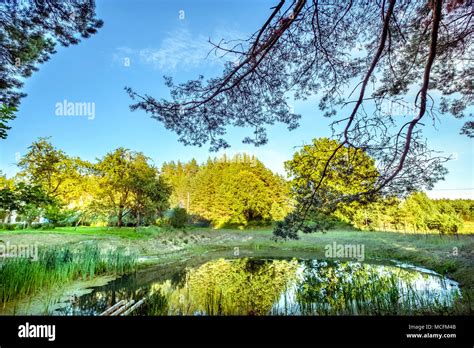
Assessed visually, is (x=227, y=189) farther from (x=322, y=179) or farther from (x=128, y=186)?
(x=322, y=179)

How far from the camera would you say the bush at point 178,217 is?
13.9 feet

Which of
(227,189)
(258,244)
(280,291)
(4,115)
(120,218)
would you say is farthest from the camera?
(258,244)

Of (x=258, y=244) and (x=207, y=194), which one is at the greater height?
(x=207, y=194)

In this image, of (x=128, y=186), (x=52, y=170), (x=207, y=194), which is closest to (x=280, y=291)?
(x=207, y=194)

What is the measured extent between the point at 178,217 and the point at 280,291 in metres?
2.33

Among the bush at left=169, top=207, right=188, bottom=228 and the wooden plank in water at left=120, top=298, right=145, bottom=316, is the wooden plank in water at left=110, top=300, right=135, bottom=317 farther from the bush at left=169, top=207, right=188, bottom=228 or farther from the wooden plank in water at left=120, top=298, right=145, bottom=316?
the bush at left=169, top=207, right=188, bottom=228

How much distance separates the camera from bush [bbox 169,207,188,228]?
13.9 feet

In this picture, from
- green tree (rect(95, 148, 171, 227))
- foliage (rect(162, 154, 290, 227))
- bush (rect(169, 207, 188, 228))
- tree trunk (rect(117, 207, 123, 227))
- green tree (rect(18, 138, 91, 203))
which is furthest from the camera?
bush (rect(169, 207, 188, 228))

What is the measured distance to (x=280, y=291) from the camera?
9.43ft

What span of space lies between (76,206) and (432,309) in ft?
13.2

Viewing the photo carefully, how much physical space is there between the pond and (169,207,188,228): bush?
75 centimetres

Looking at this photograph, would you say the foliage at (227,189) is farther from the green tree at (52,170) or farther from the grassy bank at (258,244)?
the green tree at (52,170)

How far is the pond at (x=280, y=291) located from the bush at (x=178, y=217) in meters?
0.75

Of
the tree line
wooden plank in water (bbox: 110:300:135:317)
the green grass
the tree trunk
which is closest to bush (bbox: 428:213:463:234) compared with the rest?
the tree line
